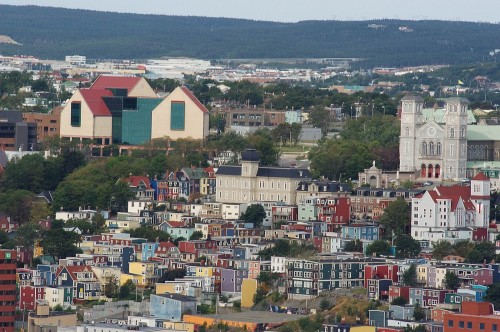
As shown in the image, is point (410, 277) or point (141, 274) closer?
point (410, 277)

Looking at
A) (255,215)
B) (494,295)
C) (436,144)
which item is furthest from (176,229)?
(494,295)

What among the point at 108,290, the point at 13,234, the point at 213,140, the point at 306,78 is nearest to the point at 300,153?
the point at 213,140

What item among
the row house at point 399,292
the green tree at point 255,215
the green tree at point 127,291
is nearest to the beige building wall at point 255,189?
the green tree at point 255,215

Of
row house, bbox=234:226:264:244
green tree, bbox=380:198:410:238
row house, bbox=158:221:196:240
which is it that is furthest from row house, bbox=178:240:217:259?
green tree, bbox=380:198:410:238

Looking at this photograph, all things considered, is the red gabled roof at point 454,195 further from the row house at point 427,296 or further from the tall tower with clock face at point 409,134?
the row house at point 427,296

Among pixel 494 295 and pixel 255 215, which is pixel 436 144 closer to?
pixel 255 215

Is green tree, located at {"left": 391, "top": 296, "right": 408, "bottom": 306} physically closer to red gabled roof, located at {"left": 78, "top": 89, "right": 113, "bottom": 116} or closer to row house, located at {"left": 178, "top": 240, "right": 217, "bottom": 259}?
row house, located at {"left": 178, "top": 240, "right": 217, "bottom": 259}

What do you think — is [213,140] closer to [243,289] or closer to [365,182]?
[365,182]
